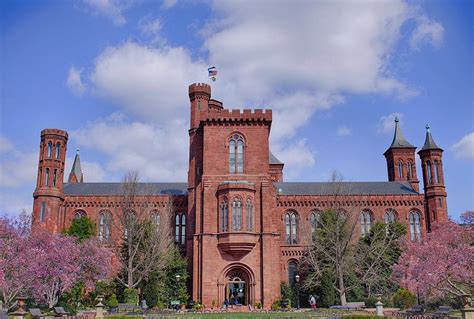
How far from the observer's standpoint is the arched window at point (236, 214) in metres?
42.7

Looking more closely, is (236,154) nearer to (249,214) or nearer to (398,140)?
(249,214)

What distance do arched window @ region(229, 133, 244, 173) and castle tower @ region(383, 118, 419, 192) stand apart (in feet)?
106

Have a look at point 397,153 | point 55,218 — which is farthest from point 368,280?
point 55,218

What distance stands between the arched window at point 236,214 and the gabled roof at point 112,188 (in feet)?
57.8

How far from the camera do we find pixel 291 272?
54531 millimetres

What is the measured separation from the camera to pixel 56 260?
3494 cm

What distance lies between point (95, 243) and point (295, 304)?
2059 centimetres

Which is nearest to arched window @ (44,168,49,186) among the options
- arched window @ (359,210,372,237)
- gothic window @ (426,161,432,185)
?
arched window @ (359,210,372,237)

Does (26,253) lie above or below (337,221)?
below

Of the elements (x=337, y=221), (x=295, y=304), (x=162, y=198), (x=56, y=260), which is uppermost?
(x=162, y=198)

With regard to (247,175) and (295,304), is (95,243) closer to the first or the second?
(247,175)

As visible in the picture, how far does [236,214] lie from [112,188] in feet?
81.1

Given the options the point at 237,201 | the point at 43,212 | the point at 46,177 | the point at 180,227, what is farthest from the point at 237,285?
the point at 46,177

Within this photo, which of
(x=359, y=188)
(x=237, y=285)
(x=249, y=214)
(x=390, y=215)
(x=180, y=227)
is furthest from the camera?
(x=359, y=188)
